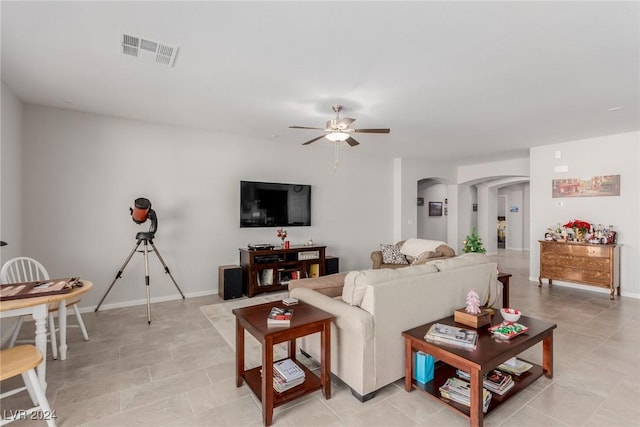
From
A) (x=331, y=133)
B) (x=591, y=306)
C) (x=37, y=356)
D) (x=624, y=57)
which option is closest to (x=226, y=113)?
(x=331, y=133)

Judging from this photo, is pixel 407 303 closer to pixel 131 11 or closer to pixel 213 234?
pixel 131 11

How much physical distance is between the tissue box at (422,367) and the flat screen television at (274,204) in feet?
11.9

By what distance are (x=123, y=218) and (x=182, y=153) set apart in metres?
1.27

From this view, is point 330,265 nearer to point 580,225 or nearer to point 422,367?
point 422,367

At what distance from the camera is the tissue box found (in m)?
2.28

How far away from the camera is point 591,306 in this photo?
4.46 metres

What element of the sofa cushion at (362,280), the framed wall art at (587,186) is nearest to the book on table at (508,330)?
the sofa cushion at (362,280)

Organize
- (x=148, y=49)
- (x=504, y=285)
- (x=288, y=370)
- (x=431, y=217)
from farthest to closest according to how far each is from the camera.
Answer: (x=431, y=217) → (x=504, y=285) → (x=148, y=49) → (x=288, y=370)

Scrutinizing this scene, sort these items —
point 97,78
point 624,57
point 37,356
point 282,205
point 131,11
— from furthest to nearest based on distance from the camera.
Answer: point 282,205, point 97,78, point 624,57, point 131,11, point 37,356

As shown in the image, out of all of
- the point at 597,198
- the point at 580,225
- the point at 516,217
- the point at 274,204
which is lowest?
the point at 580,225

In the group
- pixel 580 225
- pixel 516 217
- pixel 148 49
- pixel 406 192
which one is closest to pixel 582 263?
pixel 580 225

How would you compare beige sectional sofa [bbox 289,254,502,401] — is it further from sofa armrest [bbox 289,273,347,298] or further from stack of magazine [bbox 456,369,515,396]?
stack of magazine [bbox 456,369,515,396]

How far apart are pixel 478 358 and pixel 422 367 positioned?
0.53 meters

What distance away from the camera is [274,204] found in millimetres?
5492
